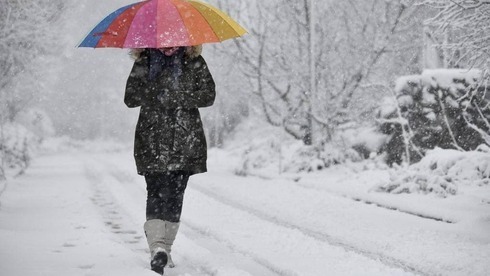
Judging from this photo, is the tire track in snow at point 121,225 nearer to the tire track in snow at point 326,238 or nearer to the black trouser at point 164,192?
the black trouser at point 164,192

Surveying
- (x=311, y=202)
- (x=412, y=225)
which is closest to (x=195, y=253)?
(x=412, y=225)

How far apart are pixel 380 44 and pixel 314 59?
5.60ft

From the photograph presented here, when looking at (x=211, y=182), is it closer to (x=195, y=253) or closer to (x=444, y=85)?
(x=444, y=85)

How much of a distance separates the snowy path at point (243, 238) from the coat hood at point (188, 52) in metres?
1.76

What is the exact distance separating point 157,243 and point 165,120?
3.27ft

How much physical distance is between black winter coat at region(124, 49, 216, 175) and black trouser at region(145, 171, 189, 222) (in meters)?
0.11

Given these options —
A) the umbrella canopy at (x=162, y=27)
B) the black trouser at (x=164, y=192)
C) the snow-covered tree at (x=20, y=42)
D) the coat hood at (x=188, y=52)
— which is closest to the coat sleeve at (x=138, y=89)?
the coat hood at (x=188, y=52)

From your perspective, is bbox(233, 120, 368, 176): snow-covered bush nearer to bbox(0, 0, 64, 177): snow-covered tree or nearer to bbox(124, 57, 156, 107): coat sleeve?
bbox(0, 0, 64, 177): snow-covered tree

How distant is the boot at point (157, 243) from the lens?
4.77m

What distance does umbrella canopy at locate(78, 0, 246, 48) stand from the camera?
4.83 metres

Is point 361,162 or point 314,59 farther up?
point 314,59

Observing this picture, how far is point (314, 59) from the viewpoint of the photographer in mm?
15750

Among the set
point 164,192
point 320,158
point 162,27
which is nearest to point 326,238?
point 164,192

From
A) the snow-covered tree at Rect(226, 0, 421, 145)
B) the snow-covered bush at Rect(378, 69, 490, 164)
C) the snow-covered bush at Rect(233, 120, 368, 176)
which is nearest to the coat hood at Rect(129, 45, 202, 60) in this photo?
the snow-covered bush at Rect(378, 69, 490, 164)
